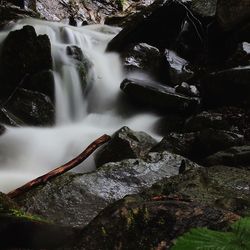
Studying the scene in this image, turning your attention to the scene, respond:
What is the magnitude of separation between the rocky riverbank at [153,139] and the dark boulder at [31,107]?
24 mm

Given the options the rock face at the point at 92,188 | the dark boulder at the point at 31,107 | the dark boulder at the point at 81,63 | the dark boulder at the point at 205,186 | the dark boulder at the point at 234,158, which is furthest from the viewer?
the dark boulder at the point at 81,63

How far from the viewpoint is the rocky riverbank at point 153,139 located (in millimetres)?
2270

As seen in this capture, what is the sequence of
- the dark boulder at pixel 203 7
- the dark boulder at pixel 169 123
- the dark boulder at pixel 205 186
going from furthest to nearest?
the dark boulder at pixel 203 7 → the dark boulder at pixel 169 123 → the dark boulder at pixel 205 186

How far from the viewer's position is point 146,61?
11.2 metres

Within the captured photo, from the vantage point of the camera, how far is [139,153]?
6719 mm

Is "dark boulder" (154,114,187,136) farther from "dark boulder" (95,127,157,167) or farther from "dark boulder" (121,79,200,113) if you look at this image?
"dark boulder" (95,127,157,167)

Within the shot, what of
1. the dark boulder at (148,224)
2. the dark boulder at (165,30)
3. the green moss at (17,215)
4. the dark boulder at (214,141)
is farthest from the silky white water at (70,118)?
the dark boulder at (148,224)

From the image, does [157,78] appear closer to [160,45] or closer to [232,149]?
Result: [160,45]

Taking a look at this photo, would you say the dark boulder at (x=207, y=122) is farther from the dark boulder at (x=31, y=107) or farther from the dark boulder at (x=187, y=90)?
the dark boulder at (x=31, y=107)

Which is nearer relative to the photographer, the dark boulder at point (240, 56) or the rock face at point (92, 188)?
the rock face at point (92, 188)

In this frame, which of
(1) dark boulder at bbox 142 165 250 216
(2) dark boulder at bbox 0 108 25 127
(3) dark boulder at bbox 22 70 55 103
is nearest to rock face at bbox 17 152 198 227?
(1) dark boulder at bbox 142 165 250 216

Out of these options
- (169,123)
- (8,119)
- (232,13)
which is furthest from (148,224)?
(232,13)

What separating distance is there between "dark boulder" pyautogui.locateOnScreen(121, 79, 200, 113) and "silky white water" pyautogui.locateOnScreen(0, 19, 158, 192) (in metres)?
0.39

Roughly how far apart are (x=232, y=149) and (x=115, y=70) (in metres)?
6.12
